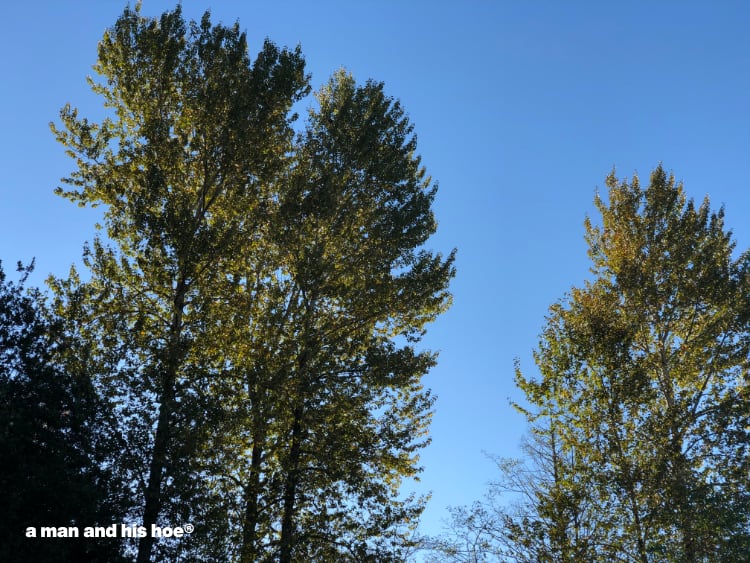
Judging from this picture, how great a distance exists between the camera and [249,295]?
556 inches

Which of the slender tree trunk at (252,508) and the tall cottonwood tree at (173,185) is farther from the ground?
the tall cottonwood tree at (173,185)

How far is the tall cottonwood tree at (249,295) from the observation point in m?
11.5

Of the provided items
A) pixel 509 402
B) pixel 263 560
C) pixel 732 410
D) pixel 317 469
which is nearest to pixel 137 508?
pixel 263 560

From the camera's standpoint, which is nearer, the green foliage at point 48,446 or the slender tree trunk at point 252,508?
the green foliage at point 48,446

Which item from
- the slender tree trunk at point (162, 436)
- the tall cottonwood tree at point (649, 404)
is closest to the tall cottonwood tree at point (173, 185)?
the slender tree trunk at point (162, 436)

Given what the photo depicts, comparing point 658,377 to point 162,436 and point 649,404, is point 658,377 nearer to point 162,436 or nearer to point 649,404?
point 649,404

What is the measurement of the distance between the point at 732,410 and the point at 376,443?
26.0 ft

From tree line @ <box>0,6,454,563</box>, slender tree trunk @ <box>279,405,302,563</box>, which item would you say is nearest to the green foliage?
tree line @ <box>0,6,454,563</box>

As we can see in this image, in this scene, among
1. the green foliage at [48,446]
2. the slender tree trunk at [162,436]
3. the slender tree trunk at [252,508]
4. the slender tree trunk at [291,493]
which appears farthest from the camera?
the slender tree trunk at [291,493]

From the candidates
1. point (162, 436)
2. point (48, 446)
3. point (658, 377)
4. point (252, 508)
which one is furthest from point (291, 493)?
point (658, 377)

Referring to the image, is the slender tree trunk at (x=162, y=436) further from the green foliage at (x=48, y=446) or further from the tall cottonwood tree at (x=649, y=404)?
the tall cottonwood tree at (x=649, y=404)

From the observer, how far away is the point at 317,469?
41.9 feet

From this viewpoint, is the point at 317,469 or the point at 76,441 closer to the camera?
the point at 76,441

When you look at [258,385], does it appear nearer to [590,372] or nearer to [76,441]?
[76,441]
